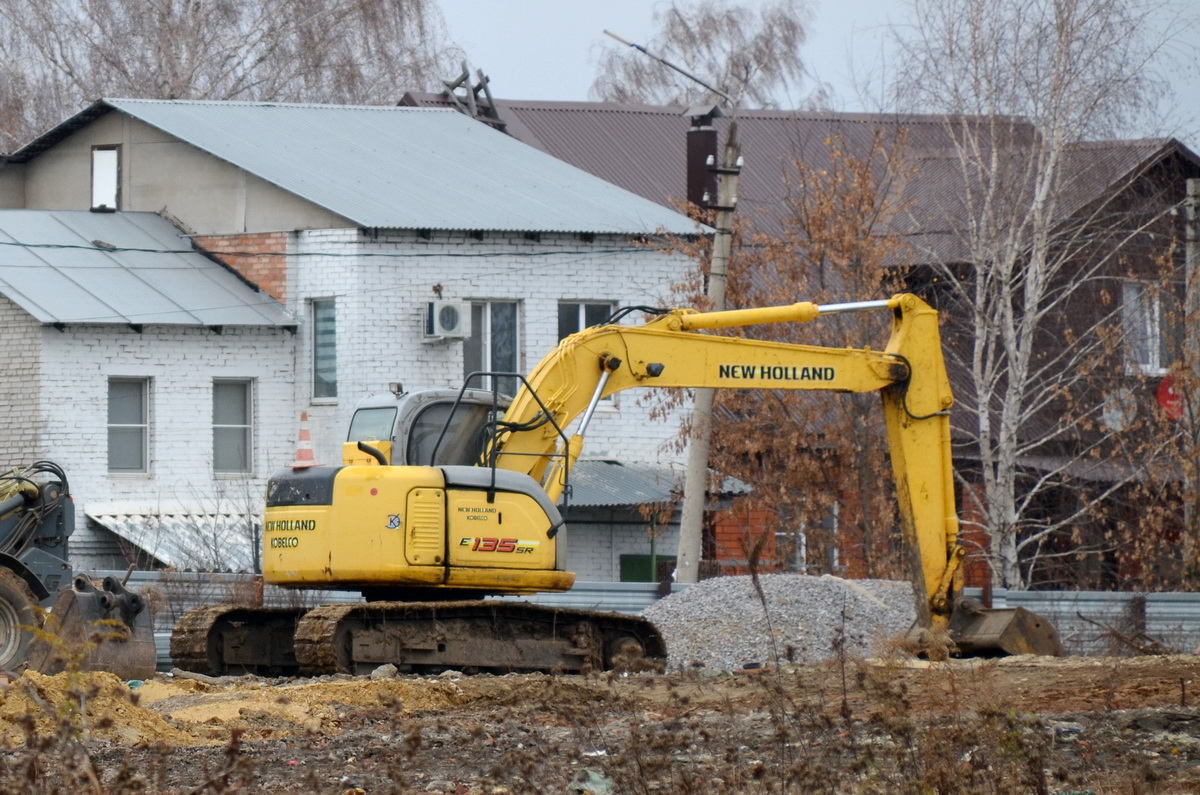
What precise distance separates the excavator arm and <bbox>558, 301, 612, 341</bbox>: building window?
40.7 feet

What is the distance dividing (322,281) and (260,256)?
3.94ft

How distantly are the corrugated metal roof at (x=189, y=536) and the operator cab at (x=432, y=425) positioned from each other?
8366mm

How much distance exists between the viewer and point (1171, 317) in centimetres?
2398

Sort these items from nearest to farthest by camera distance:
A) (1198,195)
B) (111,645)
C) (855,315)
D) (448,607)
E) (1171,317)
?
1. (111,645)
2. (448,607)
3. (1198,195)
4. (1171,317)
5. (855,315)

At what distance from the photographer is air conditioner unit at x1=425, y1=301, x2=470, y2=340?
26359mm

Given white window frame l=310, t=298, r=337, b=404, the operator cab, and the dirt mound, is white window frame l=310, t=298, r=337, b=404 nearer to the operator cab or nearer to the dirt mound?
the operator cab

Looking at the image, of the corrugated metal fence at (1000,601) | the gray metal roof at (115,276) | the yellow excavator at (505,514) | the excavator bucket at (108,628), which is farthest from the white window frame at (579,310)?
the excavator bucket at (108,628)

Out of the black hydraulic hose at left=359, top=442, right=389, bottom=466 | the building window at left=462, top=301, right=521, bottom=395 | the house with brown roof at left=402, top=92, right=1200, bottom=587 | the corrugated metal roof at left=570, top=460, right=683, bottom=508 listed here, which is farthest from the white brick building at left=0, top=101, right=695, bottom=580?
the black hydraulic hose at left=359, top=442, right=389, bottom=466

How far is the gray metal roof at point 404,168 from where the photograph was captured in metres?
26.9

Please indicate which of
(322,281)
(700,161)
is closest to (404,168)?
(322,281)

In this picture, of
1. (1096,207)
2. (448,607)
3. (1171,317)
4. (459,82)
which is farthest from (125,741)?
(459,82)

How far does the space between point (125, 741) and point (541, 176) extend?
20303 millimetres

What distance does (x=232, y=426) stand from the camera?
2662cm

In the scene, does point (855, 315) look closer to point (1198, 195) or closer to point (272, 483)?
point (1198, 195)
